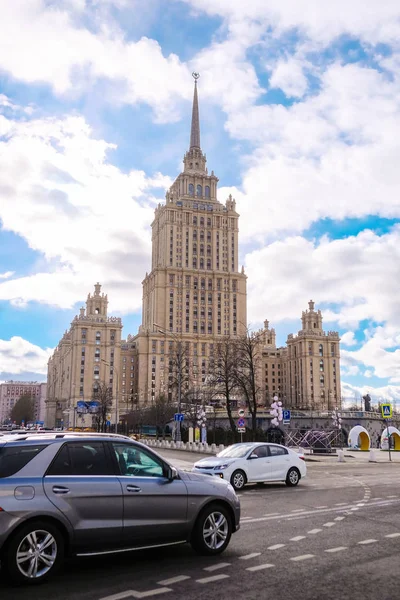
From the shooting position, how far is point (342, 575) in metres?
6.80

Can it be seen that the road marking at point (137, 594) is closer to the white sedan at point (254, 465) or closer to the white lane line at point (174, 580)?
the white lane line at point (174, 580)

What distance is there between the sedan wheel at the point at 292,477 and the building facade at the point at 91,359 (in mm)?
113184

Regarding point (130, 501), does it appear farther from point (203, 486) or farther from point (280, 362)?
point (280, 362)

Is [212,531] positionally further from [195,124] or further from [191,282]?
[195,124]

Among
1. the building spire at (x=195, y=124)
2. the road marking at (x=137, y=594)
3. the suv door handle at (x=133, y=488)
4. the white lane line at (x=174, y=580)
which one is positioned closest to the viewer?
the road marking at (x=137, y=594)

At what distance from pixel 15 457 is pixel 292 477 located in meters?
13.1

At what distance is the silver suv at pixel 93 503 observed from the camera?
6.31 m

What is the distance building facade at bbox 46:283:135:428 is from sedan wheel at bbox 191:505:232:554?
122873 mm

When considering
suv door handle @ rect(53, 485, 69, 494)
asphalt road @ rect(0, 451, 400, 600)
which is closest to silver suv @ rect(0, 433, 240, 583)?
suv door handle @ rect(53, 485, 69, 494)

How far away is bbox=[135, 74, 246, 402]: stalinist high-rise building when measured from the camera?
463 feet

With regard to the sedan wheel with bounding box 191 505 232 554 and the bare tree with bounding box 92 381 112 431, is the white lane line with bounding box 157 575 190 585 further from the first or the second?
the bare tree with bounding box 92 381 112 431

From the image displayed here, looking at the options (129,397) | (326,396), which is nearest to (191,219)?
(129,397)

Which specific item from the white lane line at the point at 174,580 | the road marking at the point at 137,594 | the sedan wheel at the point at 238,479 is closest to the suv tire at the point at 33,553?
the road marking at the point at 137,594

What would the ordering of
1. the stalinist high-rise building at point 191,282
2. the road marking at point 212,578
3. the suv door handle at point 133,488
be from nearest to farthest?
the road marking at point 212,578
the suv door handle at point 133,488
the stalinist high-rise building at point 191,282
